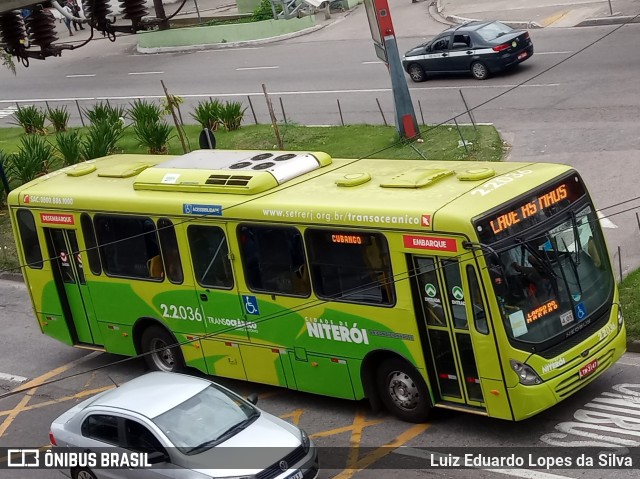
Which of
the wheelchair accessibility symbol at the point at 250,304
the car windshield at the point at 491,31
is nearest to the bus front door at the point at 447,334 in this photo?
the wheelchair accessibility symbol at the point at 250,304

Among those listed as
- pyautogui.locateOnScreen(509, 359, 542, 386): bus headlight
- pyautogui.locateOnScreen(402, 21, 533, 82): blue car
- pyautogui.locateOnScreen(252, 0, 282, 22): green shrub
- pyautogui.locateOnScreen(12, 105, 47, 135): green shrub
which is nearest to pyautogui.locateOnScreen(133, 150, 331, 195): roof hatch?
pyautogui.locateOnScreen(509, 359, 542, 386): bus headlight

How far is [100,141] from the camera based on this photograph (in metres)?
28.1

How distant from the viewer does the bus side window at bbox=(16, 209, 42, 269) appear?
58.2ft

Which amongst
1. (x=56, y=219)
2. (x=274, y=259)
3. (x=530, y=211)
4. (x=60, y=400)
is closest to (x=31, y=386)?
(x=60, y=400)

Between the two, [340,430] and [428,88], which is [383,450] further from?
[428,88]

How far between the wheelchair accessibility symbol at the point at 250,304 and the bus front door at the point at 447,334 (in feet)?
8.63

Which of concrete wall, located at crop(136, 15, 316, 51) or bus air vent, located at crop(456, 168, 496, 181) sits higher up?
concrete wall, located at crop(136, 15, 316, 51)

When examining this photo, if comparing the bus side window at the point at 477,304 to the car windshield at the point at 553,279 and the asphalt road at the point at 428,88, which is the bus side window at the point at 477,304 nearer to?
the car windshield at the point at 553,279

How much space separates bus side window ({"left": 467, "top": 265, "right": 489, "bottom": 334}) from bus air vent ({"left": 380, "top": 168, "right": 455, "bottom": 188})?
1611mm

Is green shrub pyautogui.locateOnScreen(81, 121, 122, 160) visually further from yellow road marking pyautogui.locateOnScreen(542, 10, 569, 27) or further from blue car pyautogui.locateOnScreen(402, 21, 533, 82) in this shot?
yellow road marking pyautogui.locateOnScreen(542, 10, 569, 27)

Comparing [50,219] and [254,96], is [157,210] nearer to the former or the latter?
[50,219]

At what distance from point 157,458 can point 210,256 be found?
3941mm

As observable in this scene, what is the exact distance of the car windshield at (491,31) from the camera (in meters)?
31.8

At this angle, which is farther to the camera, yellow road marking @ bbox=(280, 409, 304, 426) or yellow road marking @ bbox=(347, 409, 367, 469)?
yellow road marking @ bbox=(280, 409, 304, 426)
